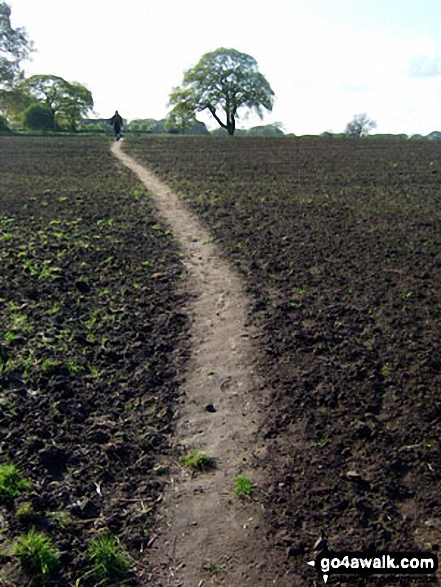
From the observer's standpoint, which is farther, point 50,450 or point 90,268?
point 90,268

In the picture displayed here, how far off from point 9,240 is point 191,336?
21.2ft

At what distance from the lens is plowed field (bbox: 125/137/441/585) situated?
5363mm

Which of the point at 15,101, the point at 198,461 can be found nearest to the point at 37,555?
the point at 198,461

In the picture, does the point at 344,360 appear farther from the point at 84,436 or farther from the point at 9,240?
the point at 9,240

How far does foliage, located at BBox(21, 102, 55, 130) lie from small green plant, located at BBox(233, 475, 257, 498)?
200ft

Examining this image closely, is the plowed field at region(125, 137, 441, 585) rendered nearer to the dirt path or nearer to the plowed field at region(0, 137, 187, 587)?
the dirt path

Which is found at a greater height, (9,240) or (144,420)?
(9,240)

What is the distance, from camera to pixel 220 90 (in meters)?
64.2

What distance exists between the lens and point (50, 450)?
6273mm

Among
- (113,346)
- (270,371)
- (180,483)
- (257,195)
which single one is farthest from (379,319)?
(257,195)

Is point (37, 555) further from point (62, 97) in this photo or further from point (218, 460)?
point (62, 97)

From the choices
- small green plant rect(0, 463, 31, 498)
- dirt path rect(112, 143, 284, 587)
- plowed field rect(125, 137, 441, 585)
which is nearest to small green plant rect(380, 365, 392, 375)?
plowed field rect(125, 137, 441, 585)

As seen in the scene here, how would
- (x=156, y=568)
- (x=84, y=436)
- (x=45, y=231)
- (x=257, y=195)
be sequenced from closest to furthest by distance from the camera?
(x=156, y=568) → (x=84, y=436) → (x=45, y=231) → (x=257, y=195)

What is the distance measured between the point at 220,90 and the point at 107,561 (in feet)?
209
